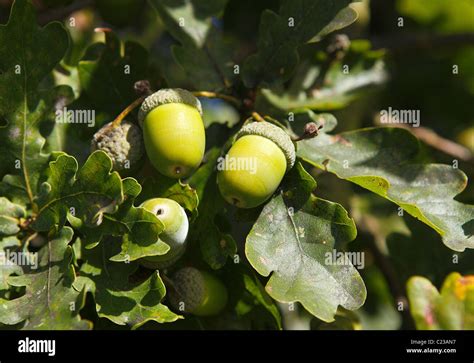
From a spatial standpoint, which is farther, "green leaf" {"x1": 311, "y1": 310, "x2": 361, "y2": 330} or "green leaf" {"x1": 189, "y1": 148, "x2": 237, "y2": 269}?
"green leaf" {"x1": 311, "y1": 310, "x2": 361, "y2": 330}

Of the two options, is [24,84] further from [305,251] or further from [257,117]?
[305,251]

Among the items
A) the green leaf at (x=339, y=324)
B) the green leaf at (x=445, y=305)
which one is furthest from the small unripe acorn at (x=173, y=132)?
the green leaf at (x=445, y=305)

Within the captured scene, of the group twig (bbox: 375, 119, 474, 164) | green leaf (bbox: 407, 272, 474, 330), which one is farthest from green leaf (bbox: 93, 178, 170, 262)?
twig (bbox: 375, 119, 474, 164)

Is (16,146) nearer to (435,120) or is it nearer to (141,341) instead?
(141,341)

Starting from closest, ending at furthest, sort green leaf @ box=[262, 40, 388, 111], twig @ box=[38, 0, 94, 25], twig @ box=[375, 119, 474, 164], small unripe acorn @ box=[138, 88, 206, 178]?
small unripe acorn @ box=[138, 88, 206, 178] < green leaf @ box=[262, 40, 388, 111] < twig @ box=[38, 0, 94, 25] < twig @ box=[375, 119, 474, 164]

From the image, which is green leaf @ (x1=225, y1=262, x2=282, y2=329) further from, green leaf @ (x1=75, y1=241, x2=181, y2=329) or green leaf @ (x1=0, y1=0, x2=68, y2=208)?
green leaf @ (x1=0, y1=0, x2=68, y2=208)

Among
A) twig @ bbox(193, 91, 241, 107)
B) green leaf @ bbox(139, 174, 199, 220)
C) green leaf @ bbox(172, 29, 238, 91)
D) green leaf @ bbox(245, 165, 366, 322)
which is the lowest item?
green leaf @ bbox(245, 165, 366, 322)
